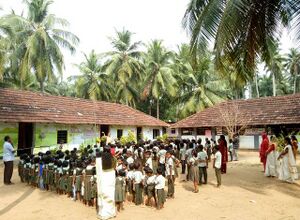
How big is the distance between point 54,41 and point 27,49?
87.2 inches

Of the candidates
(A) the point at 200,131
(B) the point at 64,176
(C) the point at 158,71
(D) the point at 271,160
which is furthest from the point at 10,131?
(C) the point at 158,71

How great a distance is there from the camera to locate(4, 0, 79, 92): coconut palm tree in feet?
70.1

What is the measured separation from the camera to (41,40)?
21906 mm

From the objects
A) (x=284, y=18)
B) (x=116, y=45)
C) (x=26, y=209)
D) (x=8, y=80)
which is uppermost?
(x=116, y=45)

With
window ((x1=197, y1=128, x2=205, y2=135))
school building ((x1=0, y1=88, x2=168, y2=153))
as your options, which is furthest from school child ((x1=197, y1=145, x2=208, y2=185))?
window ((x1=197, y1=128, x2=205, y2=135))

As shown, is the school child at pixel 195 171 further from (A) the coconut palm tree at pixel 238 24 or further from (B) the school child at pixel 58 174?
(B) the school child at pixel 58 174

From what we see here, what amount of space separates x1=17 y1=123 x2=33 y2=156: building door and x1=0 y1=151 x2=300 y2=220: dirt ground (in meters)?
7.08

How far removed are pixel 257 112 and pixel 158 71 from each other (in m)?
11.7

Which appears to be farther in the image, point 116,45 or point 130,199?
point 116,45

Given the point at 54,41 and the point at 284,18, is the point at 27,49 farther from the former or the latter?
the point at 284,18

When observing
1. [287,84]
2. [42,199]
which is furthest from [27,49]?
[287,84]

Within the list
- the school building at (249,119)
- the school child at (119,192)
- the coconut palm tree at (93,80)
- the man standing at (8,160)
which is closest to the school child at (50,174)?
the man standing at (8,160)

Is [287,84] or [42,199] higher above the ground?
[287,84]

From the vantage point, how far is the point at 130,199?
7.70 m
